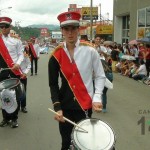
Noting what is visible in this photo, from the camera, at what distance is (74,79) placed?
4.21m

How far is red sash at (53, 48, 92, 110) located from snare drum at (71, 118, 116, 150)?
1.77 feet

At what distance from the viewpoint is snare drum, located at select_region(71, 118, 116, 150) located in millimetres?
3521

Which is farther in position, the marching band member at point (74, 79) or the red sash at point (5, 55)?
the red sash at point (5, 55)

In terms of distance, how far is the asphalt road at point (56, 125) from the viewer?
6438mm

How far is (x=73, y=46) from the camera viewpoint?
167 inches

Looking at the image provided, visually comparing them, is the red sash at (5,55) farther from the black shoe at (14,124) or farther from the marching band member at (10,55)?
the black shoe at (14,124)

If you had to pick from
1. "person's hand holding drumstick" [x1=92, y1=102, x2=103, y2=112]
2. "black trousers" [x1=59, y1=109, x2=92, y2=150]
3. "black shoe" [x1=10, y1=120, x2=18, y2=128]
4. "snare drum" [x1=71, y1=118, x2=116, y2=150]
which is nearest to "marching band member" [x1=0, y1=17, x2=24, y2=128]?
"black shoe" [x1=10, y1=120, x2=18, y2=128]

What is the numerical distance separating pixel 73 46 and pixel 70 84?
41 centimetres

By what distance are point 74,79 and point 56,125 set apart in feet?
11.8

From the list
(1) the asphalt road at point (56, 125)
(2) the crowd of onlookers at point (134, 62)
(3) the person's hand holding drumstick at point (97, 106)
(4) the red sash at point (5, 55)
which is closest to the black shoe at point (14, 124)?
(1) the asphalt road at point (56, 125)

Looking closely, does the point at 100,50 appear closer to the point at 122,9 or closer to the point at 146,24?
the point at 146,24

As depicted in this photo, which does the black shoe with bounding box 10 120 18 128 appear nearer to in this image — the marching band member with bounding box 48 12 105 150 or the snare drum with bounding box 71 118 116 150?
the marching band member with bounding box 48 12 105 150

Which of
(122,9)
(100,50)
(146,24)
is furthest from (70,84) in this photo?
(122,9)

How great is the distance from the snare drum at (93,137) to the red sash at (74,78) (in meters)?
0.54
